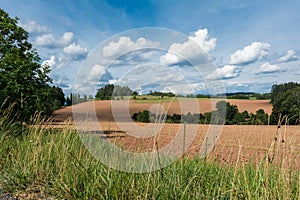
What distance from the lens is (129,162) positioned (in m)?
3.51

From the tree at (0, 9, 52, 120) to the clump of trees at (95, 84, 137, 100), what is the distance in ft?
17.2

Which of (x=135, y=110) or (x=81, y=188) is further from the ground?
(x=135, y=110)

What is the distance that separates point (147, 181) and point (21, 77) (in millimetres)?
9122

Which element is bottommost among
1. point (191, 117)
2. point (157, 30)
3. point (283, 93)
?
point (191, 117)

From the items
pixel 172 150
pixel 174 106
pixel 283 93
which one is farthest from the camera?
pixel 283 93

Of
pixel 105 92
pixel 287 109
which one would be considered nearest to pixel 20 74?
pixel 105 92

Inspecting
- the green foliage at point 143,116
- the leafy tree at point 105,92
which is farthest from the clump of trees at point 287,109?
the leafy tree at point 105,92

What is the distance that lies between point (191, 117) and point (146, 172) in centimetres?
134

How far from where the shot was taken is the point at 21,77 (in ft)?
35.0

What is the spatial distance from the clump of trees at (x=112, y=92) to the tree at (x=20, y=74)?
5.24 meters

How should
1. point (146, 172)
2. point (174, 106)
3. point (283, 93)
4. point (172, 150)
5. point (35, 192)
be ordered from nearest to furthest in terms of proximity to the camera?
point (146, 172) < point (35, 192) < point (174, 106) < point (172, 150) < point (283, 93)

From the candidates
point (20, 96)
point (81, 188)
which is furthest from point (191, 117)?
point (20, 96)

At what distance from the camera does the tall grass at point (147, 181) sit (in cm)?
267

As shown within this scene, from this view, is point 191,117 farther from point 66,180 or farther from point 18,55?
point 18,55
